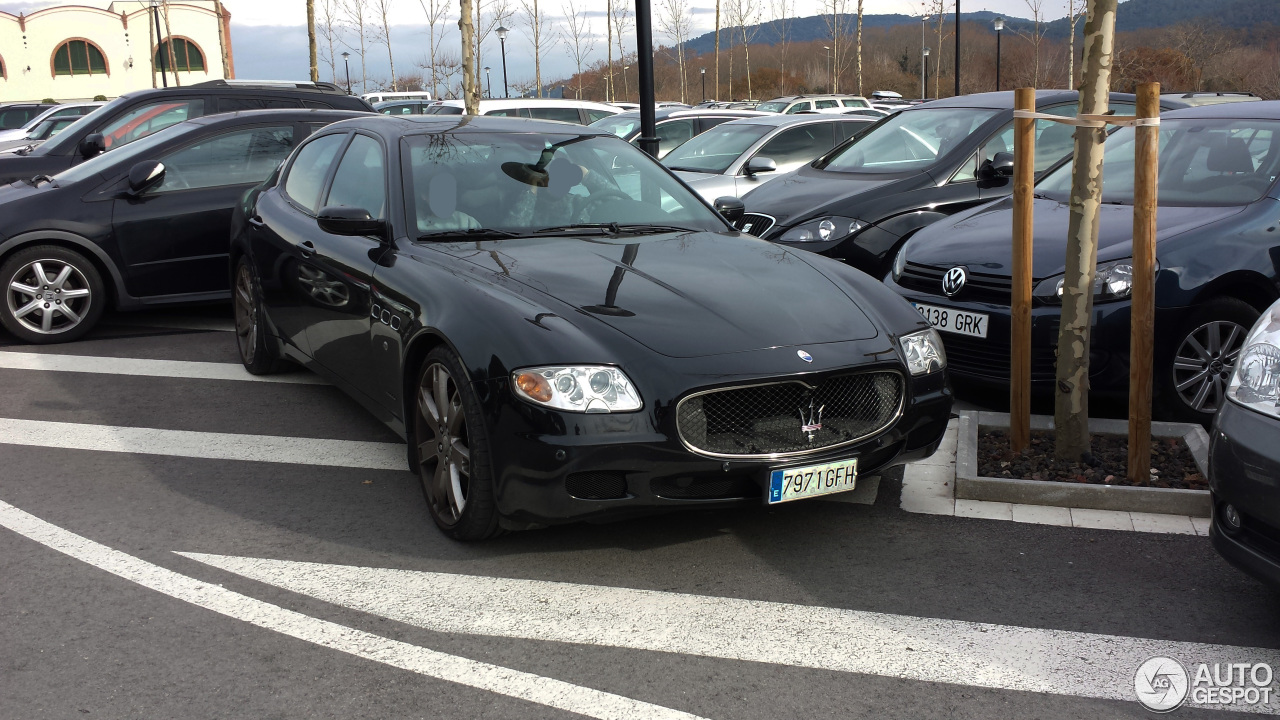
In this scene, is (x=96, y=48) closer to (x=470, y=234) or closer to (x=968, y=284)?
(x=470, y=234)

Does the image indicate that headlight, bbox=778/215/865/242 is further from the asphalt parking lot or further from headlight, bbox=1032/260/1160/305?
the asphalt parking lot

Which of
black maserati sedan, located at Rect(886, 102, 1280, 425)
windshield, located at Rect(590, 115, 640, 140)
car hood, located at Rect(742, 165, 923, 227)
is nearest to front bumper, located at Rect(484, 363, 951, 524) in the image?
black maserati sedan, located at Rect(886, 102, 1280, 425)

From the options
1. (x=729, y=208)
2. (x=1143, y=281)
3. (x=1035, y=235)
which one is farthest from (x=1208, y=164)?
(x=729, y=208)

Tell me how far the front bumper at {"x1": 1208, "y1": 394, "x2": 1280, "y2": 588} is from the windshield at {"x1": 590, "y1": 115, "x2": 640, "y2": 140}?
10.9 metres

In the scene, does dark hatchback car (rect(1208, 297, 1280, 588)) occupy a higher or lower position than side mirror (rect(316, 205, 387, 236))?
lower

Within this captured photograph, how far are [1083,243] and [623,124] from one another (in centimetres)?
1049

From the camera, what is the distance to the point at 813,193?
8336mm

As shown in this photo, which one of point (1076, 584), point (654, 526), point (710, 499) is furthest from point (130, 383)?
point (1076, 584)

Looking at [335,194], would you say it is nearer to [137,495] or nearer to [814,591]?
[137,495]

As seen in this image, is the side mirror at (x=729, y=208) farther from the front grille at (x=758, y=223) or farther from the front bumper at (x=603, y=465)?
the front grille at (x=758, y=223)

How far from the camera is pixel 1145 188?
4.36 meters

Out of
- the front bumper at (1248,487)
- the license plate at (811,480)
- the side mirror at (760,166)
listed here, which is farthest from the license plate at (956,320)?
the side mirror at (760,166)

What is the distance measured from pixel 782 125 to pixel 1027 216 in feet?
23.4

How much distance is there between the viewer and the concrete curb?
4387 mm
